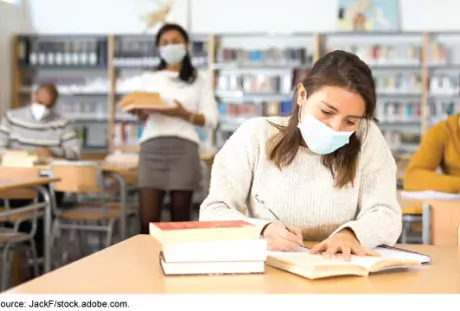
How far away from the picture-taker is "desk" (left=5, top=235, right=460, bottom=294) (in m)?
1.32

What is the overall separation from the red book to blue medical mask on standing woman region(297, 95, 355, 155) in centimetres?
50

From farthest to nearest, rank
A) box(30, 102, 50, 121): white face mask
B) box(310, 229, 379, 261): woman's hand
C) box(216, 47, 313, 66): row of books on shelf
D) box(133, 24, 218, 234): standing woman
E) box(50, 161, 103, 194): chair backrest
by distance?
box(216, 47, 313, 66): row of books on shelf → box(30, 102, 50, 121): white face mask → box(50, 161, 103, 194): chair backrest → box(133, 24, 218, 234): standing woman → box(310, 229, 379, 261): woman's hand

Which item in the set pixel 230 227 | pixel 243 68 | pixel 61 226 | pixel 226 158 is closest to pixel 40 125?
pixel 61 226

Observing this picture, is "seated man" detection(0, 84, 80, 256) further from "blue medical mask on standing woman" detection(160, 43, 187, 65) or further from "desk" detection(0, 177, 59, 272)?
"blue medical mask on standing woman" detection(160, 43, 187, 65)

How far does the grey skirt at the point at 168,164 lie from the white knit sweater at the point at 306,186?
1880 millimetres

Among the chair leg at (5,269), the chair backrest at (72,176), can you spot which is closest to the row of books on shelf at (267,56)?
the chair backrest at (72,176)

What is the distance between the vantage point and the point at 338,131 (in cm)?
186

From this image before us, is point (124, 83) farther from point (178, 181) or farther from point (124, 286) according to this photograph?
point (124, 286)

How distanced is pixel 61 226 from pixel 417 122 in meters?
4.44

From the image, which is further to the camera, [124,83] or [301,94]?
[124,83]

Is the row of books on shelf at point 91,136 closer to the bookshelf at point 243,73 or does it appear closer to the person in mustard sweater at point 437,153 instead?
the bookshelf at point 243,73

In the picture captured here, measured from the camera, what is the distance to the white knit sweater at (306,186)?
1977 mm

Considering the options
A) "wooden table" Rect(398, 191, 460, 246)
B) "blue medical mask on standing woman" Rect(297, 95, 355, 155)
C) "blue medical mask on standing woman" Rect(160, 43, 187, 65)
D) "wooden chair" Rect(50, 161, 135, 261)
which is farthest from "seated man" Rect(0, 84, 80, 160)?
"blue medical mask on standing woman" Rect(297, 95, 355, 155)

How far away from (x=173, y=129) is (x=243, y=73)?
4811 mm
